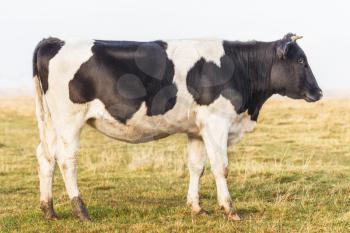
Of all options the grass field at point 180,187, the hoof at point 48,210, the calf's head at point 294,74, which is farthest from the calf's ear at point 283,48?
the hoof at point 48,210

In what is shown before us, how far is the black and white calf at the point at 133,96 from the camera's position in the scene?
8.34 meters

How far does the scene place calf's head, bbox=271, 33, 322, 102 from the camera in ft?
31.0

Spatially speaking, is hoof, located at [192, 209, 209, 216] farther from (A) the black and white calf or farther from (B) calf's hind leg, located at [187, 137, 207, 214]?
(B) calf's hind leg, located at [187, 137, 207, 214]

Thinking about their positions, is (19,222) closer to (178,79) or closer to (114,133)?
(114,133)

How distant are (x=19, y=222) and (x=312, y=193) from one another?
18.8ft

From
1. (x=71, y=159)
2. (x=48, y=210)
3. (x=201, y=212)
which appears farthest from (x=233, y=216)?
(x=48, y=210)

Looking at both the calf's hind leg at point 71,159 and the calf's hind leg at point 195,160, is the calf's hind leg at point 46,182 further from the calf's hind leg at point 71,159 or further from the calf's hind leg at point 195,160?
the calf's hind leg at point 195,160

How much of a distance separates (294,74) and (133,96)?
2867mm

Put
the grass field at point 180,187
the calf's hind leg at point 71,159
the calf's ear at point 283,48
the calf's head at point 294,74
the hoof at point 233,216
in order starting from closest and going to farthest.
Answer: the grass field at point 180,187
the calf's hind leg at point 71,159
the hoof at point 233,216
the calf's ear at point 283,48
the calf's head at point 294,74

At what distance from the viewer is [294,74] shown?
375 inches

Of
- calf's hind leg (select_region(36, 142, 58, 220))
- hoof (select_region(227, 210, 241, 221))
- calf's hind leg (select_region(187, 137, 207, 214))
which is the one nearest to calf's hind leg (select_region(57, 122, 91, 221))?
Answer: calf's hind leg (select_region(36, 142, 58, 220))

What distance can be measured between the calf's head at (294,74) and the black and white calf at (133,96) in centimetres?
77

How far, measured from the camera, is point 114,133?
8.59 metres

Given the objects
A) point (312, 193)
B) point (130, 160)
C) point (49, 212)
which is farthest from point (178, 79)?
point (130, 160)
